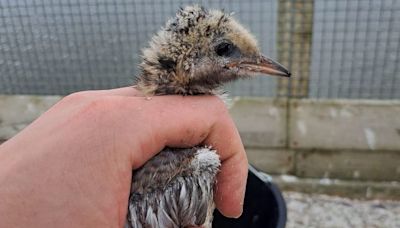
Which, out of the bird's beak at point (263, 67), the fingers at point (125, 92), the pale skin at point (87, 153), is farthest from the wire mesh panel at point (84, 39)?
the pale skin at point (87, 153)

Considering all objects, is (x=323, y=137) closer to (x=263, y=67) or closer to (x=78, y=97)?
(x=263, y=67)

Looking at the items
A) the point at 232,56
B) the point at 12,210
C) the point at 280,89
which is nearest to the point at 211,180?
the point at 232,56

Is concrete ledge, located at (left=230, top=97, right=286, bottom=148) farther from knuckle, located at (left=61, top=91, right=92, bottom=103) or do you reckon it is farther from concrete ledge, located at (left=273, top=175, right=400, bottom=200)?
knuckle, located at (left=61, top=91, right=92, bottom=103)

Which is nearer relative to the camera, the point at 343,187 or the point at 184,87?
the point at 184,87

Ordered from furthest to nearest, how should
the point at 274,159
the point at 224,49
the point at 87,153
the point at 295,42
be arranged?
the point at 274,159 → the point at 295,42 → the point at 224,49 → the point at 87,153

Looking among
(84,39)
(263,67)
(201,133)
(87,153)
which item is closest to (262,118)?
(84,39)

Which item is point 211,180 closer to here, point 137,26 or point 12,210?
point 12,210

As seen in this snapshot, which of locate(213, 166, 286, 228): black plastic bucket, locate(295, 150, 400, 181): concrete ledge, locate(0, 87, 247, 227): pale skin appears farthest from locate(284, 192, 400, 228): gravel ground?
locate(0, 87, 247, 227): pale skin
